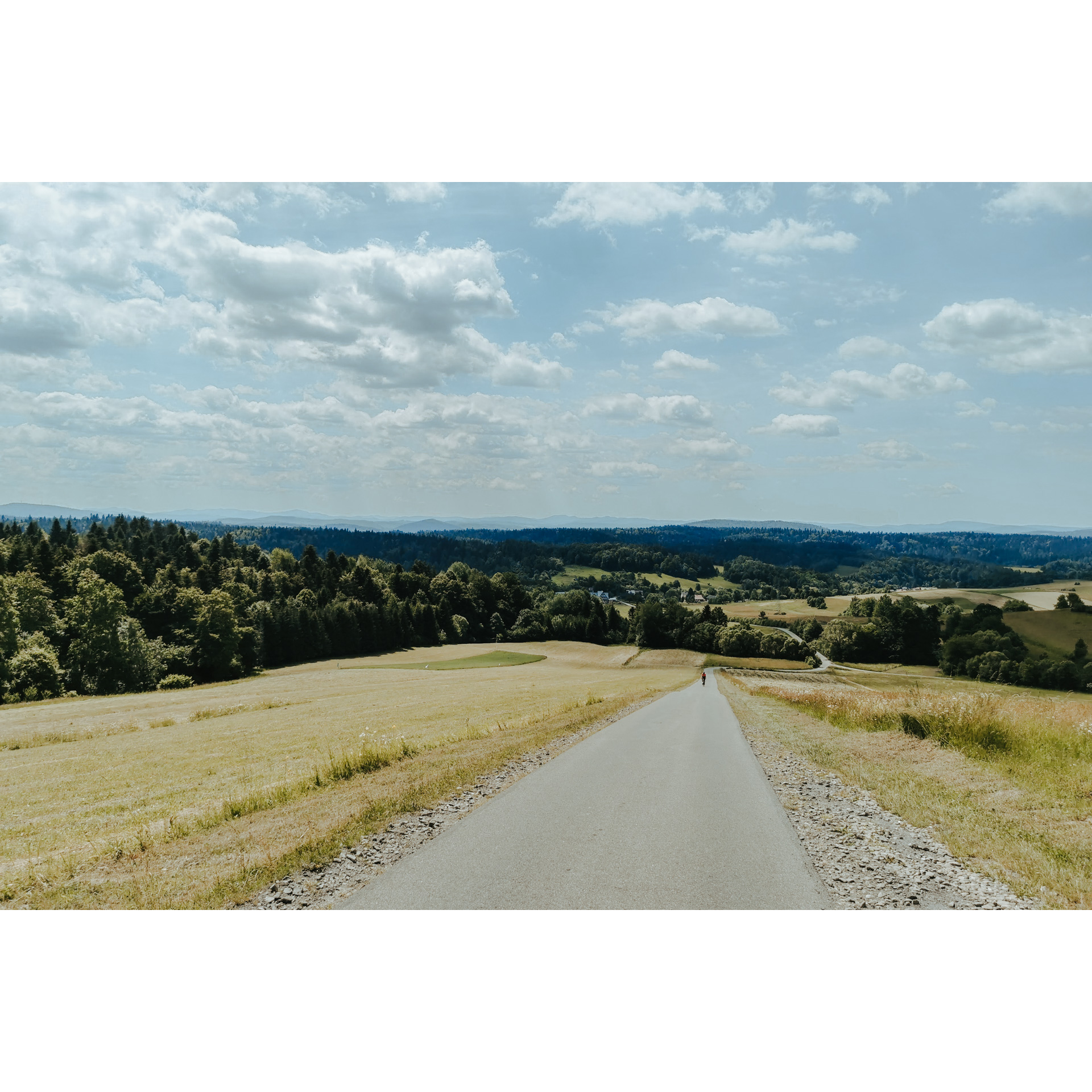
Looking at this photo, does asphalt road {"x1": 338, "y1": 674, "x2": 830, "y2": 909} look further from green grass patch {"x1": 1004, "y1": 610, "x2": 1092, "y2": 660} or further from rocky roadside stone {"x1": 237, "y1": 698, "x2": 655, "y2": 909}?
green grass patch {"x1": 1004, "y1": 610, "x2": 1092, "y2": 660}

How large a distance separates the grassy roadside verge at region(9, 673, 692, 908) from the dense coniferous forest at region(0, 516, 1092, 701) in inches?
2150

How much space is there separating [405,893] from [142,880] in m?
3.74

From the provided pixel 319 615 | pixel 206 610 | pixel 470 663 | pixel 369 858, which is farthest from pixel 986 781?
pixel 319 615

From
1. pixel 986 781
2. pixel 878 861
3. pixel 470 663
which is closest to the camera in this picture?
pixel 878 861

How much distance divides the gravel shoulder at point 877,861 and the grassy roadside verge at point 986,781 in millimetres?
259

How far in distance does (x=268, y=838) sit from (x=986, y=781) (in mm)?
12370

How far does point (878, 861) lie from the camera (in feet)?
28.9

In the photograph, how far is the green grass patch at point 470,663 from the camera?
3091 inches

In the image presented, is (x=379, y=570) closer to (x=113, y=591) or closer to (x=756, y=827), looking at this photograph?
(x=113, y=591)

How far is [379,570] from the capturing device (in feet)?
437

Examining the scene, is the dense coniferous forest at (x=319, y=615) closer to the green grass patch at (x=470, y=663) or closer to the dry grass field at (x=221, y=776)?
the green grass patch at (x=470, y=663)

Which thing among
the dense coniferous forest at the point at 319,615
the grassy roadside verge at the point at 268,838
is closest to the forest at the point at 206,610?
the dense coniferous forest at the point at 319,615

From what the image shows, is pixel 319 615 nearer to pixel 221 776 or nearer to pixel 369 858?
pixel 221 776

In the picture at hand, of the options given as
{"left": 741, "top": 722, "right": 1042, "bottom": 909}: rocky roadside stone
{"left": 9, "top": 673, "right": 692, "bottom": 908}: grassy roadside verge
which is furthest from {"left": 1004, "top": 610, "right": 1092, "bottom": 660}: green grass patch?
{"left": 9, "top": 673, "right": 692, "bottom": 908}: grassy roadside verge
